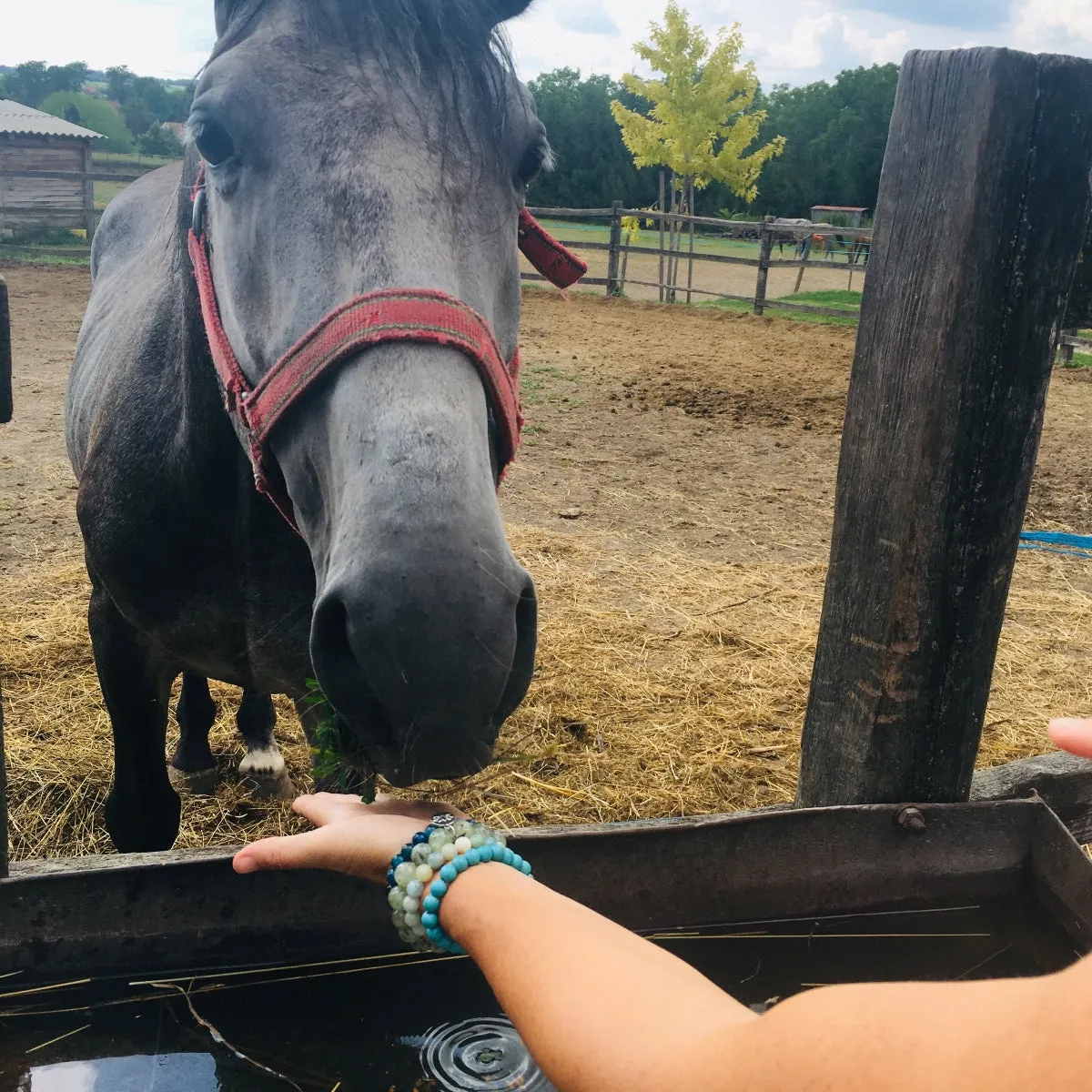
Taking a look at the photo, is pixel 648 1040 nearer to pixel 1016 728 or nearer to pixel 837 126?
pixel 1016 728

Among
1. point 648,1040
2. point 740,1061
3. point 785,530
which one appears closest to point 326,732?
point 648,1040

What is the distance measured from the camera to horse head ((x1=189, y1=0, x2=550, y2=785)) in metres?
1.12

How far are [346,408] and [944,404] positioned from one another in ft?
3.32

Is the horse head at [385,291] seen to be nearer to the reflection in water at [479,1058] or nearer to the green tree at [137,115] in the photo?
the reflection in water at [479,1058]

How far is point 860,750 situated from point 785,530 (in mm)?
4081

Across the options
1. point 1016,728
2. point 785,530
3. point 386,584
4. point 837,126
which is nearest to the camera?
point 386,584

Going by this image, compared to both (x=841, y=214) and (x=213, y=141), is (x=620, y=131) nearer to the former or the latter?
(x=841, y=214)

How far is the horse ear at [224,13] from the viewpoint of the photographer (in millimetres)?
1758

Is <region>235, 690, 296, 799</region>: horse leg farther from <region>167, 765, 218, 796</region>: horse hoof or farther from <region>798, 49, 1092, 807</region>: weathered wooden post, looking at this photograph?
<region>798, 49, 1092, 807</region>: weathered wooden post

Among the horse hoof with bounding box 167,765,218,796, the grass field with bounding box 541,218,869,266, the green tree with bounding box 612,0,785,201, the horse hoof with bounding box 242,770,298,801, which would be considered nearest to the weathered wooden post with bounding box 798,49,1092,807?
the horse hoof with bounding box 242,770,298,801

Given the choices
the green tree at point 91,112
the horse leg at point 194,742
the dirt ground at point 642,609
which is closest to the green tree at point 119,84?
the green tree at point 91,112

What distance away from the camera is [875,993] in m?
0.66

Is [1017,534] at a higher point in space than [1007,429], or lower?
lower

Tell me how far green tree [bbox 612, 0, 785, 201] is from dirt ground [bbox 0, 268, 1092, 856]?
12.9m
